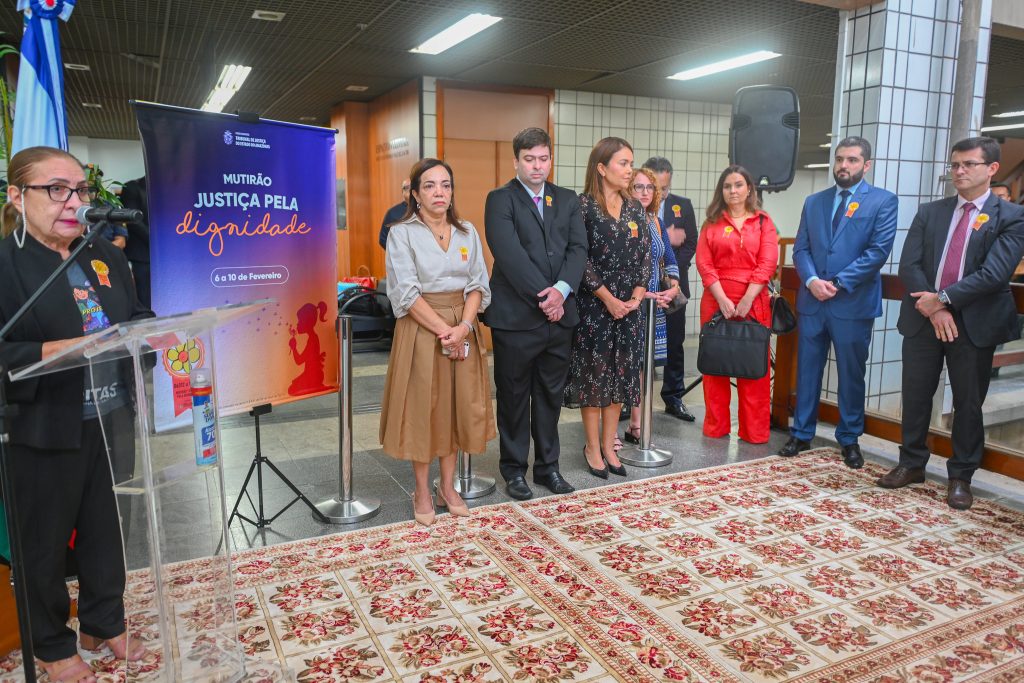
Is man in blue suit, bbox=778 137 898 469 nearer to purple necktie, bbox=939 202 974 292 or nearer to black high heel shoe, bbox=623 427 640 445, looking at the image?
purple necktie, bbox=939 202 974 292

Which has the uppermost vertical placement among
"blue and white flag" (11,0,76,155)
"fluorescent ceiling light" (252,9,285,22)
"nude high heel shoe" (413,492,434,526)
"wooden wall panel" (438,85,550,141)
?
"fluorescent ceiling light" (252,9,285,22)

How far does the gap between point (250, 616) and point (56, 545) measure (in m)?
0.70

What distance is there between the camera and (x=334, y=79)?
24.9ft

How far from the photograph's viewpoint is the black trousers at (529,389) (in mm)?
3371

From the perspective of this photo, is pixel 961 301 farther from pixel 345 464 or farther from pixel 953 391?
pixel 345 464

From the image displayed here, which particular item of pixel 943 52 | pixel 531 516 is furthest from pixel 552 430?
pixel 943 52

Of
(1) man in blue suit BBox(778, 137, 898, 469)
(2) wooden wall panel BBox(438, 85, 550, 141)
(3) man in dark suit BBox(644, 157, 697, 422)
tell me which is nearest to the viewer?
(1) man in blue suit BBox(778, 137, 898, 469)

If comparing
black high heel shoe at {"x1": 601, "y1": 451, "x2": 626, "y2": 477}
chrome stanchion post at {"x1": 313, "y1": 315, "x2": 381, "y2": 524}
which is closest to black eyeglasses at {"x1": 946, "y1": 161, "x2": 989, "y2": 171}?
black high heel shoe at {"x1": 601, "y1": 451, "x2": 626, "y2": 477}

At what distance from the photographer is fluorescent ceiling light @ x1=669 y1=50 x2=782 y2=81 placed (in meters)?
6.54

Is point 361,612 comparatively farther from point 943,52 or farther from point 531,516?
point 943,52

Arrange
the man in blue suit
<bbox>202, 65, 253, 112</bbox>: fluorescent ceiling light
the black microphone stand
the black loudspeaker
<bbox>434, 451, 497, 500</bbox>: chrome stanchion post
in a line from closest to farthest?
the black microphone stand, <bbox>434, 451, 497, 500</bbox>: chrome stanchion post, the man in blue suit, the black loudspeaker, <bbox>202, 65, 253, 112</bbox>: fluorescent ceiling light

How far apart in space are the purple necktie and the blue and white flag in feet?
12.1

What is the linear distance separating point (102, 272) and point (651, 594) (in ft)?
6.65

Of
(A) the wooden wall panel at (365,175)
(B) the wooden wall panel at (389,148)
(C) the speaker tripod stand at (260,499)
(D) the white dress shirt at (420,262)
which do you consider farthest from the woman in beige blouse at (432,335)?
(A) the wooden wall panel at (365,175)
